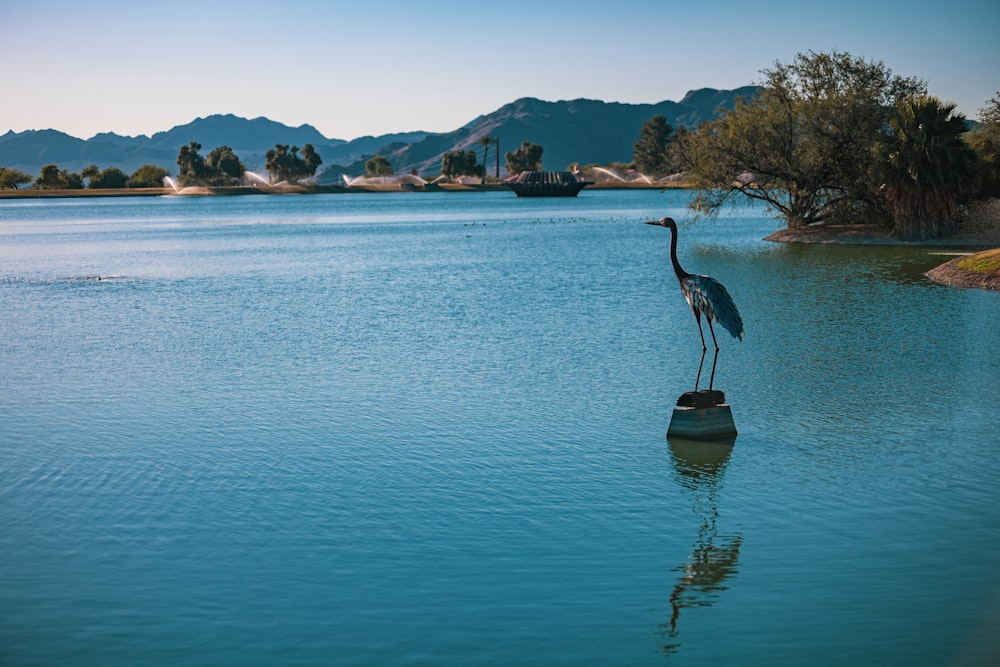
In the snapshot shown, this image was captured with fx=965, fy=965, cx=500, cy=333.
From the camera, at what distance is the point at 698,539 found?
1250 cm

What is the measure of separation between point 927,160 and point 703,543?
45770mm

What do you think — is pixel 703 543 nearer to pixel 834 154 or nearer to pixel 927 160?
pixel 927 160

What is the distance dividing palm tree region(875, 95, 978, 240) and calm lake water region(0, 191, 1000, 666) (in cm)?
2217

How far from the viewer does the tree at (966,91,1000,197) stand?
178 ft

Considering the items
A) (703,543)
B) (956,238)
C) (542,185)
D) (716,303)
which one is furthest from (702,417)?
(542,185)

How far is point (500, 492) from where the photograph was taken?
561 inches

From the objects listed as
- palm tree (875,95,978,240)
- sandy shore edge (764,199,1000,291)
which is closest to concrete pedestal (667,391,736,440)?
sandy shore edge (764,199,1000,291)

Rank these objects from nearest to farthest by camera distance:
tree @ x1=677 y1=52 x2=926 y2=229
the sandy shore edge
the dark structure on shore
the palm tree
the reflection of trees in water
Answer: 1. the reflection of trees in water
2. the sandy shore edge
3. the palm tree
4. tree @ x1=677 y1=52 x2=926 y2=229
5. the dark structure on shore

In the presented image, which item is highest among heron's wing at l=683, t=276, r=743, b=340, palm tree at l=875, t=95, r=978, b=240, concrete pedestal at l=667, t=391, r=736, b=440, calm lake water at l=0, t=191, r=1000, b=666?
palm tree at l=875, t=95, r=978, b=240

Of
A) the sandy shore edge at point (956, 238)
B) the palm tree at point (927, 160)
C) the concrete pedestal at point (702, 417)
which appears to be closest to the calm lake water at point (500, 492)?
the concrete pedestal at point (702, 417)

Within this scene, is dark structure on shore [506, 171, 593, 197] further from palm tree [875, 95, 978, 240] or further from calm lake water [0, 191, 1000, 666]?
calm lake water [0, 191, 1000, 666]

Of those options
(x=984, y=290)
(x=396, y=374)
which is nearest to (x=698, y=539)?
(x=396, y=374)

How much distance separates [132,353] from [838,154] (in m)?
47.1

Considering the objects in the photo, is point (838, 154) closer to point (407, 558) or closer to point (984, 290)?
point (984, 290)
